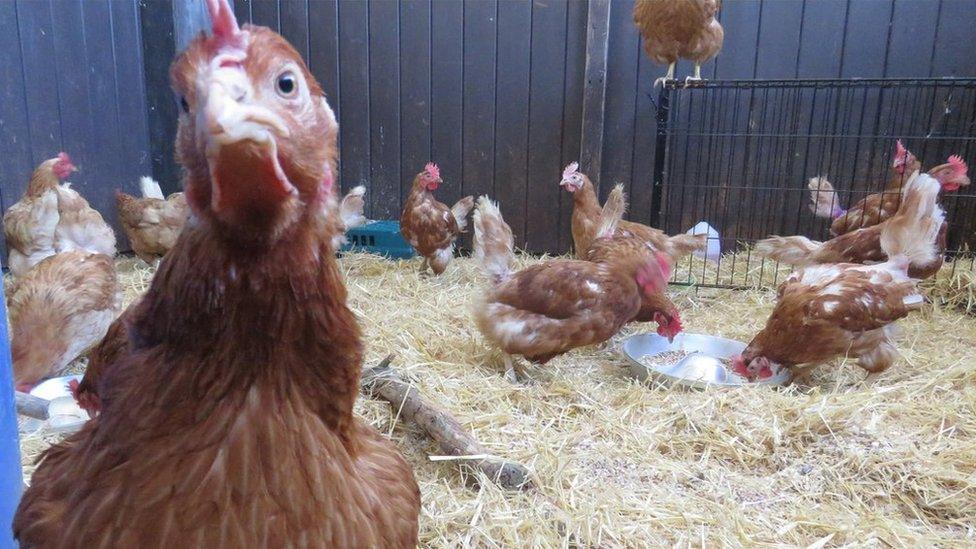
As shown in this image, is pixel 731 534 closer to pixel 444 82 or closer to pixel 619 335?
pixel 619 335

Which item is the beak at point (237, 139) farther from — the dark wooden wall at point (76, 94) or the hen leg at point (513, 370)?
the dark wooden wall at point (76, 94)

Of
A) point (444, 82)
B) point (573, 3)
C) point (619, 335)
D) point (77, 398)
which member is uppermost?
point (573, 3)

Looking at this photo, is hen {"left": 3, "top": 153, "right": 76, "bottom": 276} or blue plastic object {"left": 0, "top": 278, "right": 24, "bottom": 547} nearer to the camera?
blue plastic object {"left": 0, "top": 278, "right": 24, "bottom": 547}

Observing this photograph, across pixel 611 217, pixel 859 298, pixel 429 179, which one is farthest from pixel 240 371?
pixel 429 179

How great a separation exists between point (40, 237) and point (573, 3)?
4788 millimetres

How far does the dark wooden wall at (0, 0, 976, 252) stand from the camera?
197 inches

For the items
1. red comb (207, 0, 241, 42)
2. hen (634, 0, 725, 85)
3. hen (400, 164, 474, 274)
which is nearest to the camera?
red comb (207, 0, 241, 42)

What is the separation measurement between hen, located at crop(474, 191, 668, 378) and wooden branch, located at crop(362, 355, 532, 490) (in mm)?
862

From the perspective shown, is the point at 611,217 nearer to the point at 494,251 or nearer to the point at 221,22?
the point at 494,251

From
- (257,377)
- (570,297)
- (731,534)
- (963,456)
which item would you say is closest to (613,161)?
(570,297)

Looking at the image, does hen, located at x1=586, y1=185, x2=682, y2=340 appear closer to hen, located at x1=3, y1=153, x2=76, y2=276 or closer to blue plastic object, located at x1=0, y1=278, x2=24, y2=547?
blue plastic object, located at x1=0, y1=278, x2=24, y2=547

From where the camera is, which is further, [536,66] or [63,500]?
[536,66]

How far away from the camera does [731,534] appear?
1920 millimetres

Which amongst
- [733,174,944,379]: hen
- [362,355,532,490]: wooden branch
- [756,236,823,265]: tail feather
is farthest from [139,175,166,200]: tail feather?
[756,236,823,265]: tail feather
